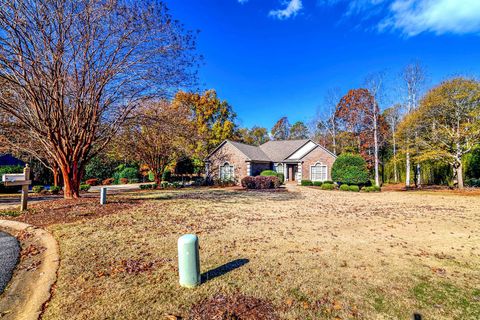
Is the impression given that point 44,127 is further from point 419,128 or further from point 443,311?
point 419,128

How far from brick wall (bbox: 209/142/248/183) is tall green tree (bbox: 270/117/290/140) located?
3405cm

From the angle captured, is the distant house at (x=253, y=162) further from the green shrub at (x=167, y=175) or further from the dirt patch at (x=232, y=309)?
the dirt patch at (x=232, y=309)

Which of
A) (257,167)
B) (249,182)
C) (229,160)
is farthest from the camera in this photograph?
(257,167)

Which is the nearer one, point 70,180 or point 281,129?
point 70,180

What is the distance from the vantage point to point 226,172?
26531 millimetres

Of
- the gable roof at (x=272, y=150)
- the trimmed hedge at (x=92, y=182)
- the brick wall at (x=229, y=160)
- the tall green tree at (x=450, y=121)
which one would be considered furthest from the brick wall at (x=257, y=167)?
the trimmed hedge at (x=92, y=182)

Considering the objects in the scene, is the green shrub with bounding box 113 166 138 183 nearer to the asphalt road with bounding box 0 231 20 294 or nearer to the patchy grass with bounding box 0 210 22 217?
the patchy grass with bounding box 0 210 22 217

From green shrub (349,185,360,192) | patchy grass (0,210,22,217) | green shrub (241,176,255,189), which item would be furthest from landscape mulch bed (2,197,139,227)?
green shrub (349,185,360,192)

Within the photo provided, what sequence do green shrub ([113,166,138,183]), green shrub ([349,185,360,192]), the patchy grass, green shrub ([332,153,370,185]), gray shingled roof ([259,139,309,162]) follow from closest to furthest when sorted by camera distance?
the patchy grass
green shrub ([349,185,360,192])
green shrub ([332,153,370,185])
gray shingled roof ([259,139,309,162])
green shrub ([113,166,138,183])

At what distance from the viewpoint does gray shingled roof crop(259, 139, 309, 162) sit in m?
30.1

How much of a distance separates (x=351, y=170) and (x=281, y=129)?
3813 cm

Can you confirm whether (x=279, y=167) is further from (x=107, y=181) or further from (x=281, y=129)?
(x=281, y=129)

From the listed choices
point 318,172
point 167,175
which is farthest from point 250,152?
point 167,175

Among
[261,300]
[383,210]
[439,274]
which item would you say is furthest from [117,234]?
[383,210]
